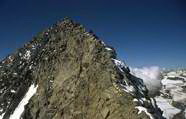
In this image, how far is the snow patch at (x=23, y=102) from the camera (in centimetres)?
6488

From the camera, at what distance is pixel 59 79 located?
51.4 meters

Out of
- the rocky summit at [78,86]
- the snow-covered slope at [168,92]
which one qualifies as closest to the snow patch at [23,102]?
the rocky summit at [78,86]

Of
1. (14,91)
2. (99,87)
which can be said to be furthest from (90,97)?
(14,91)

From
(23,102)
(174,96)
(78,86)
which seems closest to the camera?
(78,86)

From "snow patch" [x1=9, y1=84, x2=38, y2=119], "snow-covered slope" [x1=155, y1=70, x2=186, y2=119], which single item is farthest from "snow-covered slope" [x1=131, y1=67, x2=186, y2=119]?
"snow patch" [x1=9, y1=84, x2=38, y2=119]

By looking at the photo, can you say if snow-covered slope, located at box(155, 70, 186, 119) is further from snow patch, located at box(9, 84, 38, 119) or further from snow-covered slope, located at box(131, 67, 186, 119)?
snow patch, located at box(9, 84, 38, 119)

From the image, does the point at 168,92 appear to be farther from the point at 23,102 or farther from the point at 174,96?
the point at 23,102

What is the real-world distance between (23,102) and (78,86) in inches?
1073

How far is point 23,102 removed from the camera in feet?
225

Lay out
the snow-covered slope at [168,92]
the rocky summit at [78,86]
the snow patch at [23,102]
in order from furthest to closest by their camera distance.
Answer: the snow-covered slope at [168,92]
the snow patch at [23,102]
the rocky summit at [78,86]

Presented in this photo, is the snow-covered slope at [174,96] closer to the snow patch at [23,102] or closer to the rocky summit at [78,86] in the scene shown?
the snow patch at [23,102]

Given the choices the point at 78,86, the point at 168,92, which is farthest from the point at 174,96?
the point at 78,86

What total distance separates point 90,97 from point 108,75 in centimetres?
394

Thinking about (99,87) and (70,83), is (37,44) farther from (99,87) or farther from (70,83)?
(99,87)
